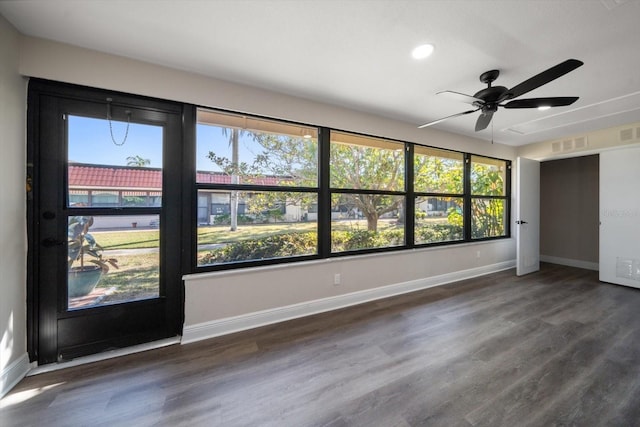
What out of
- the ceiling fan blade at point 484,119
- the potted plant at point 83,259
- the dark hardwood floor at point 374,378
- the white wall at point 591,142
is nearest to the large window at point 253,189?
the potted plant at point 83,259

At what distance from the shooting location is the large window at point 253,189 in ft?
7.95

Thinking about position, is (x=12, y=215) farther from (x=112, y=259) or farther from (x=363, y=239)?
(x=363, y=239)

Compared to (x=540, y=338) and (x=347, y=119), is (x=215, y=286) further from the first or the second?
(x=540, y=338)

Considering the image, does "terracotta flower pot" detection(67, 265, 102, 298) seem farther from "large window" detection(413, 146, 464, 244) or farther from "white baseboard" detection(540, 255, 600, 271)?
"white baseboard" detection(540, 255, 600, 271)

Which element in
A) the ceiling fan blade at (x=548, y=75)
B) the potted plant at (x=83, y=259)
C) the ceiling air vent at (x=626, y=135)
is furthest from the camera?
the ceiling air vent at (x=626, y=135)

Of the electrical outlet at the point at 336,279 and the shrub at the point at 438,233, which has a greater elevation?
the shrub at the point at 438,233

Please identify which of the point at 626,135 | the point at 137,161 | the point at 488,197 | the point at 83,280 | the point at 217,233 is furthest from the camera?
the point at 488,197

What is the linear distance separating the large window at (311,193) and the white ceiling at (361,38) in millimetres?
603

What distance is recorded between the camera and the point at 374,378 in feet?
5.87

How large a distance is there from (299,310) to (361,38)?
2678 mm

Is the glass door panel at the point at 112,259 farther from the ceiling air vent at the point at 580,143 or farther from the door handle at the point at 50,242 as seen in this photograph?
the ceiling air vent at the point at 580,143

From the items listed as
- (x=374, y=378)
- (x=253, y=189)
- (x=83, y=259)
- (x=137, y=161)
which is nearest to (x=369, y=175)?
(x=253, y=189)

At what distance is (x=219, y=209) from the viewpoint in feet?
8.13

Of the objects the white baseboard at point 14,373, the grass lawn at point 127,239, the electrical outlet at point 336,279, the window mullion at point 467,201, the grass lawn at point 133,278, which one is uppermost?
the window mullion at point 467,201
